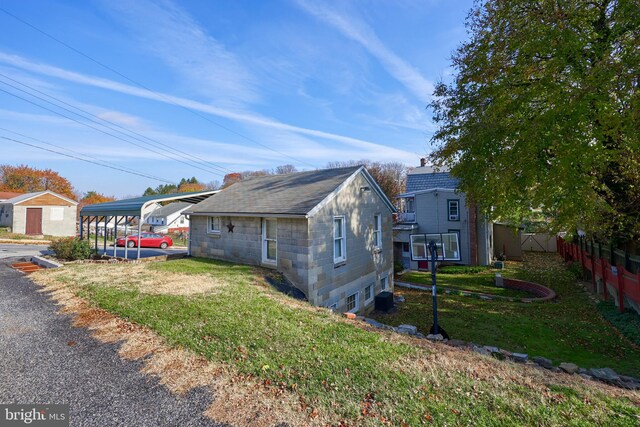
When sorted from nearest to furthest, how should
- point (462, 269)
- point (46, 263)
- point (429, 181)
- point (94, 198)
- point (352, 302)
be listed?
point (352, 302)
point (46, 263)
point (462, 269)
point (429, 181)
point (94, 198)

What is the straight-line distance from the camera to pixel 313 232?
11.2 meters

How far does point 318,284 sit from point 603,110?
31.8 ft

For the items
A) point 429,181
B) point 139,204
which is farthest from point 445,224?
point 139,204

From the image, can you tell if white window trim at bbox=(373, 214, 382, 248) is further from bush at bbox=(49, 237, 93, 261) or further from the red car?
the red car

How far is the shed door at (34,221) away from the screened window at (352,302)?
3967 centimetres

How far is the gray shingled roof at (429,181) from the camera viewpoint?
88.7ft

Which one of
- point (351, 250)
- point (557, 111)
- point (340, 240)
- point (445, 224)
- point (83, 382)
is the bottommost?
point (83, 382)

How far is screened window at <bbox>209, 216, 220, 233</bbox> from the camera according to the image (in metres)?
14.7

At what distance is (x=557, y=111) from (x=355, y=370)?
29.0 feet

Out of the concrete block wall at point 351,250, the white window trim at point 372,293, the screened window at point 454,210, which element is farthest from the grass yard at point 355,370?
the screened window at point 454,210

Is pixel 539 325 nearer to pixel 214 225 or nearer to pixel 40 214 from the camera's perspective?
pixel 214 225

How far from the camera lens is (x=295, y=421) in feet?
12.7

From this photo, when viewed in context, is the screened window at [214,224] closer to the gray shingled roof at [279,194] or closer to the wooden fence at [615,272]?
the gray shingled roof at [279,194]

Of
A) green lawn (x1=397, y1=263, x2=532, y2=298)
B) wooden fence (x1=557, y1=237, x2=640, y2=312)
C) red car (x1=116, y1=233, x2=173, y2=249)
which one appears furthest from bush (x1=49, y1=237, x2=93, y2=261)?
wooden fence (x1=557, y1=237, x2=640, y2=312)
